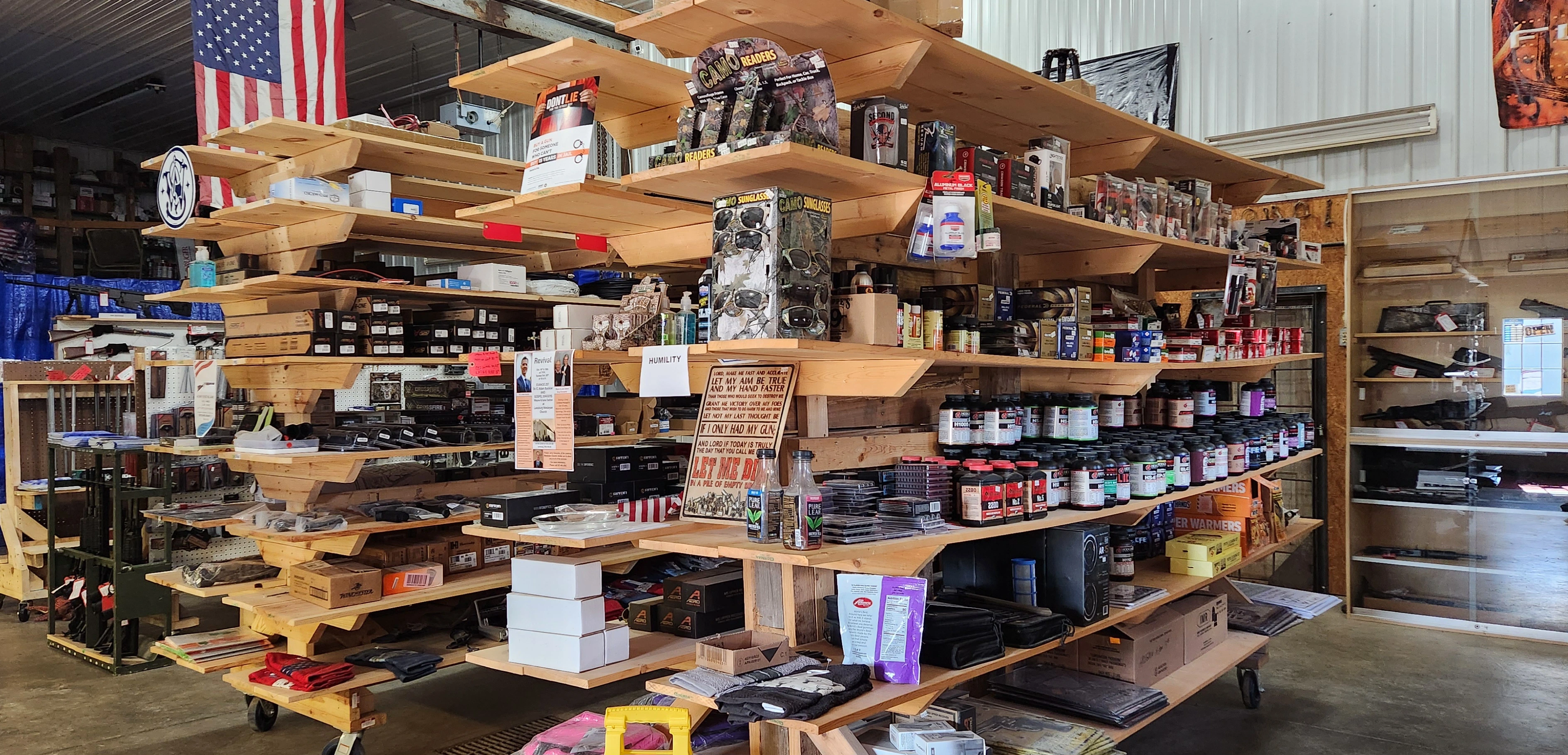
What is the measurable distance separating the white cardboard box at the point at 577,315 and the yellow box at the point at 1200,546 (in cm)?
255

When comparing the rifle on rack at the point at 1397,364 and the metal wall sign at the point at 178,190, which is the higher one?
the metal wall sign at the point at 178,190

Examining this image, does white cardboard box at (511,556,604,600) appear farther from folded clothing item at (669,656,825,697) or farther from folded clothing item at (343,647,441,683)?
folded clothing item at (343,647,441,683)

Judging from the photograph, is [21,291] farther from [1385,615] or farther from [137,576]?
[1385,615]

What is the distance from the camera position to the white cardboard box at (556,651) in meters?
2.81

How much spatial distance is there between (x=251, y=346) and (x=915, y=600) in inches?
152

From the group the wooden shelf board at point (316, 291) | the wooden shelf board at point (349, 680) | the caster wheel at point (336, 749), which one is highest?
the wooden shelf board at point (316, 291)

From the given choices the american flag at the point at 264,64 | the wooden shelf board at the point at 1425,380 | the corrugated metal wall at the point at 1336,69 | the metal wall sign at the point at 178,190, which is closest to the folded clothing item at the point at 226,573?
the metal wall sign at the point at 178,190

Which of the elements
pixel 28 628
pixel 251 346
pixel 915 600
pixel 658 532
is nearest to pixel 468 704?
pixel 251 346

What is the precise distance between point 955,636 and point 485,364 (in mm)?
1533

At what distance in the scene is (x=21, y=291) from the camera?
9.53 metres

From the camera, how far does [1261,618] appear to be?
4.62 m

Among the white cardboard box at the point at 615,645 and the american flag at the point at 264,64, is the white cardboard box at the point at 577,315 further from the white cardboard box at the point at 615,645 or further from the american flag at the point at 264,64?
the american flag at the point at 264,64

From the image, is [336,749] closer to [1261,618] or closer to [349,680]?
[349,680]

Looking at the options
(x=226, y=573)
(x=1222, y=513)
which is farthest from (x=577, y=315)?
(x=1222, y=513)
